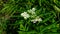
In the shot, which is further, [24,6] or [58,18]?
[24,6]

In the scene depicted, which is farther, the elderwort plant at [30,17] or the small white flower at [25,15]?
the small white flower at [25,15]

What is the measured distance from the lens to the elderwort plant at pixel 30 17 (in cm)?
214

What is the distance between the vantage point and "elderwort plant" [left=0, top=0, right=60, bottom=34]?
84.2 inches

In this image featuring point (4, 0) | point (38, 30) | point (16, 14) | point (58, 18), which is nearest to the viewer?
point (38, 30)

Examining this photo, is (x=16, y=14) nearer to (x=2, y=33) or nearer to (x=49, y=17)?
(x=2, y=33)

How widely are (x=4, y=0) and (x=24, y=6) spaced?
44 cm

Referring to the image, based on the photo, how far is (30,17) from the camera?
7.47ft

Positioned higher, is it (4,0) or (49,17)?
(4,0)

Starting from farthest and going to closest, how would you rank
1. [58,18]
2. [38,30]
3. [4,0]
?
[4,0] → [58,18] → [38,30]

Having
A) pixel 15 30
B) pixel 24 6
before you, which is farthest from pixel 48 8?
pixel 15 30

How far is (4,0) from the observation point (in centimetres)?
282

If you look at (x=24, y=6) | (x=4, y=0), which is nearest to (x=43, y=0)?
(x=24, y=6)

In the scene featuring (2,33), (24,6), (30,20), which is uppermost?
(24,6)

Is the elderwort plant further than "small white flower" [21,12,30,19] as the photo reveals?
No
